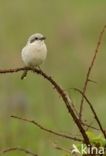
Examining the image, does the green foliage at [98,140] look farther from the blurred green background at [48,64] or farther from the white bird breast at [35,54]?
the white bird breast at [35,54]

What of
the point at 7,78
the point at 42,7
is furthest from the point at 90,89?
the point at 42,7

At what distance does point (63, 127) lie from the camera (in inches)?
326

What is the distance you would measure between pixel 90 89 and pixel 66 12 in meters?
4.32

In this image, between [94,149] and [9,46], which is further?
[9,46]

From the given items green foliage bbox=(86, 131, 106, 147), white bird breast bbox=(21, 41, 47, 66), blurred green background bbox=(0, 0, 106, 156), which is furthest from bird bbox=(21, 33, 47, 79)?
green foliage bbox=(86, 131, 106, 147)

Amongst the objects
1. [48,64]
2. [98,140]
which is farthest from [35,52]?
[48,64]

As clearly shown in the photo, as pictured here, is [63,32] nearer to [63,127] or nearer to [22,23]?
[22,23]

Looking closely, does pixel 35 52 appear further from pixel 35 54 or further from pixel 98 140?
pixel 98 140

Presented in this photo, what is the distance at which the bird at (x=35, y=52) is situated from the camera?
436 cm

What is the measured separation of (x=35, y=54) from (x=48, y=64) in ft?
17.1

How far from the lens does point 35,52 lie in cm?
444

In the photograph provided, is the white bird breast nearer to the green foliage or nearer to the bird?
the bird

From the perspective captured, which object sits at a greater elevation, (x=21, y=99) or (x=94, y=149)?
(x=94, y=149)

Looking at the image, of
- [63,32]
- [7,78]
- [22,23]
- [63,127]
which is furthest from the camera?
[22,23]
